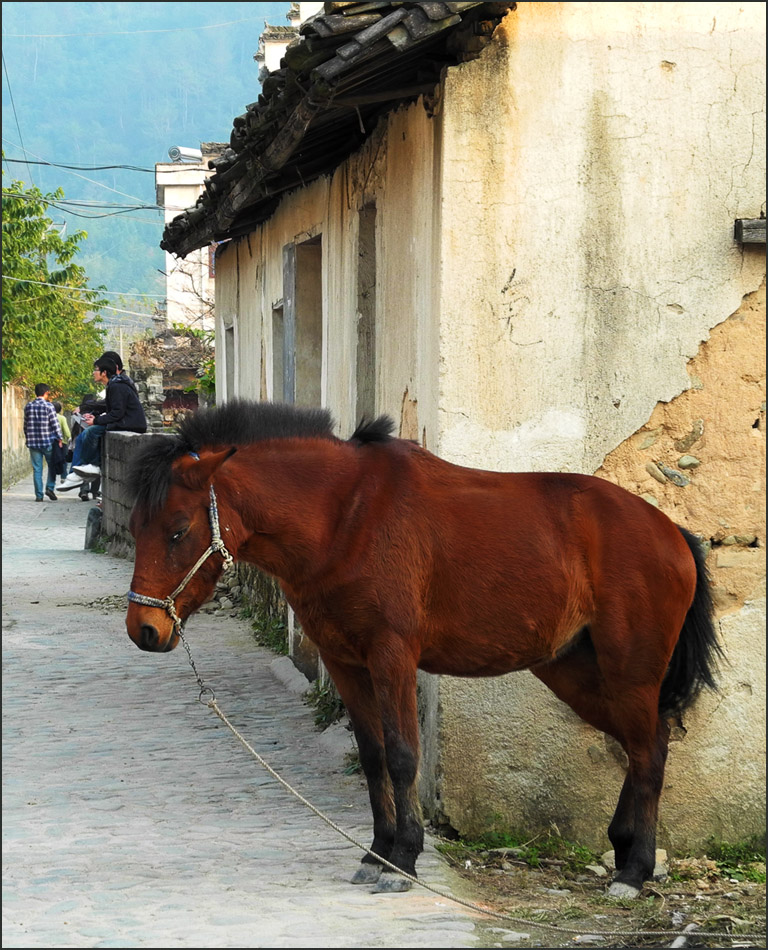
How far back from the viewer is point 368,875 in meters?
5.18

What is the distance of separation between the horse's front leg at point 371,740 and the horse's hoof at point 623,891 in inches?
37.6

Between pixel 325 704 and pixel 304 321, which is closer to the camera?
pixel 325 704

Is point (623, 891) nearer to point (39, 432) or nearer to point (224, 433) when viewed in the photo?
point (224, 433)

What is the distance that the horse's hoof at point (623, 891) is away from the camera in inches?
206

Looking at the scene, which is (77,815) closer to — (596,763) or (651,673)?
(596,763)

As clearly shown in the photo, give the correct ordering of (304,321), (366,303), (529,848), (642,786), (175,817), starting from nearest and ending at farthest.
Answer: (642,786) < (529,848) < (175,817) < (366,303) < (304,321)

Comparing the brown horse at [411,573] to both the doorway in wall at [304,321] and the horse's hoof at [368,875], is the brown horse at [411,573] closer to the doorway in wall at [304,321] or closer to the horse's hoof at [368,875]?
the horse's hoof at [368,875]

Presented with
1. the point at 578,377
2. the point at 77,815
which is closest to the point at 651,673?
the point at 578,377

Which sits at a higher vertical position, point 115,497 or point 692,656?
point 692,656

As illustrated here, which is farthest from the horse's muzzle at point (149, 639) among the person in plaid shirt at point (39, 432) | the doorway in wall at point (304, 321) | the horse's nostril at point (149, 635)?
the person in plaid shirt at point (39, 432)

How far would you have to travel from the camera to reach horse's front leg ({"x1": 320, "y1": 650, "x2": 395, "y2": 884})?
524cm

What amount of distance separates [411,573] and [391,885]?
1266mm

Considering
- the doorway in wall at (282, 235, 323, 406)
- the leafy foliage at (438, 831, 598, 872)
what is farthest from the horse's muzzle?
the doorway in wall at (282, 235, 323, 406)

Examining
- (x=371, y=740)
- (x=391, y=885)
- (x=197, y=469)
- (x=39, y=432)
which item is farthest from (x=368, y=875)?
(x=39, y=432)
